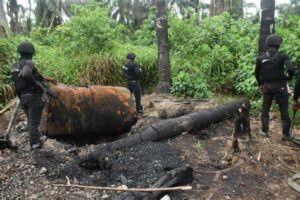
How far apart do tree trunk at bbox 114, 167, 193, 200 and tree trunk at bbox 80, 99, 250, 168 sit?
1221 millimetres

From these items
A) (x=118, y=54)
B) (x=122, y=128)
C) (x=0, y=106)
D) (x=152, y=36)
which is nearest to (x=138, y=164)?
(x=122, y=128)

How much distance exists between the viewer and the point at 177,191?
4562 mm

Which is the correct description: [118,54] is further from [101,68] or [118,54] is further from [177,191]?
[177,191]

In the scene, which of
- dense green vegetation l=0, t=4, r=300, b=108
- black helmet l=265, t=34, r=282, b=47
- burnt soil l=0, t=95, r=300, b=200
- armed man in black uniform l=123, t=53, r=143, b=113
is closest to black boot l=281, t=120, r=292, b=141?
burnt soil l=0, t=95, r=300, b=200

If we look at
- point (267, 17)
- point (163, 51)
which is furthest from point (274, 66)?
point (163, 51)

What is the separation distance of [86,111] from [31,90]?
1.00m

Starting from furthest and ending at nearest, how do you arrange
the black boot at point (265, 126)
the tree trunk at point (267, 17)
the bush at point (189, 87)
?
the bush at point (189, 87), the tree trunk at point (267, 17), the black boot at point (265, 126)

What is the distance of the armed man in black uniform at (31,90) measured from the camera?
5.71m

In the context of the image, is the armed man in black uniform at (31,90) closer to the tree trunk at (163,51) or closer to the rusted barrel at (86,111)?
the rusted barrel at (86,111)

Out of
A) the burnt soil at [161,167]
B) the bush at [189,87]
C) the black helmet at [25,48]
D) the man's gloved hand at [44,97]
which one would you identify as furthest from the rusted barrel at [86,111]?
the bush at [189,87]

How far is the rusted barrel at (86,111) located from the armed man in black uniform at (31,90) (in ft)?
0.69

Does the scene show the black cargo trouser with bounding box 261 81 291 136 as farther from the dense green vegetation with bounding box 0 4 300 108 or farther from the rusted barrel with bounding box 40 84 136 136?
the dense green vegetation with bounding box 0 4 300 108

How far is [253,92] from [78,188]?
256 inches

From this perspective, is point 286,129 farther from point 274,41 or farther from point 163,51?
point 163,51
